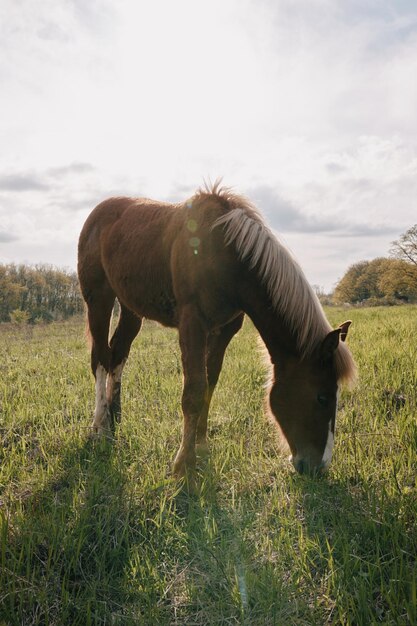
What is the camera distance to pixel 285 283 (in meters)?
3.19

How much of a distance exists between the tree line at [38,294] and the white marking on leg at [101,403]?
45.2 meters

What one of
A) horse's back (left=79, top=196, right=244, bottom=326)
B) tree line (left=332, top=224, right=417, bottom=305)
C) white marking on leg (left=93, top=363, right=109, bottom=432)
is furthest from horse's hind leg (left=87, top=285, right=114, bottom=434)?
tree line (left=332, top=224, right=417, bottom=305)

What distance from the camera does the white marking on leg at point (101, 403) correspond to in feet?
14.6

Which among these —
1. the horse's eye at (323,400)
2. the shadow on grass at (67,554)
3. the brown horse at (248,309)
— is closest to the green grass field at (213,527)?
the shadow on grass at (67,554)

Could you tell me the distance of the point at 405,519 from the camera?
2377mm

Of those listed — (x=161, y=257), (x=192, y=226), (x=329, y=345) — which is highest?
(x=192, y=226)

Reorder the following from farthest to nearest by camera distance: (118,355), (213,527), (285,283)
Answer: (118,355) < (285,283) < (213,527)

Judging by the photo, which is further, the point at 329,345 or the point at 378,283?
the point at 378,283

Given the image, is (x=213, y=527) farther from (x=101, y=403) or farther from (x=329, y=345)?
(x=101, y=403)

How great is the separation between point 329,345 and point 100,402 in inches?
102

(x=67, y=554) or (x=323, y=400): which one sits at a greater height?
(x=323, y=400)

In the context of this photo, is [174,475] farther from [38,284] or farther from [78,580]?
[38,284]

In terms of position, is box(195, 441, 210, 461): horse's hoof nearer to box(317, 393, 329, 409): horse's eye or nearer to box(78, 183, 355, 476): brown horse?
box(78, 183, 355, 476): brown horse

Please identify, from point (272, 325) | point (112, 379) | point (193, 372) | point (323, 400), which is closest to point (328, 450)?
point (323, 400)
